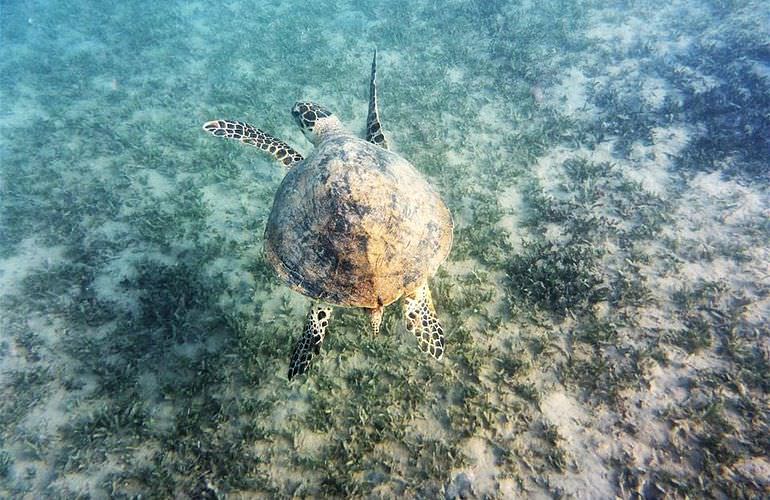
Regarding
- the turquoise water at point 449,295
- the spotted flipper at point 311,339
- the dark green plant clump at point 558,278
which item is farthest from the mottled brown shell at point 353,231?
the dark green plant clump at point 558,278

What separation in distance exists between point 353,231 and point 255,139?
102 inches

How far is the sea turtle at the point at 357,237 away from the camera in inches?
107

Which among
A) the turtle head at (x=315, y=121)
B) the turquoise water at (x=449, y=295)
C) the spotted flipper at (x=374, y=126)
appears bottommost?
the turquoise water at (x=449, y=295)

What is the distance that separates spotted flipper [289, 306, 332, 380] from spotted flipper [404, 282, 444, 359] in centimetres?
78

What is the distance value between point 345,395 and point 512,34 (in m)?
9.48

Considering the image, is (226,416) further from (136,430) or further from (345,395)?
(345,395)

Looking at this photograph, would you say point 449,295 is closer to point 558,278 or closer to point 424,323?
point 424,323

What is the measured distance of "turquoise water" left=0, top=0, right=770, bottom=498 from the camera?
10.1 ft

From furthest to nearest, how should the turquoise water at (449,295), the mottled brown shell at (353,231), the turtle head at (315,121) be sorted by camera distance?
the turtle head at (315,121)
the turquoise water at (449,295)
the mottled brown shell at (353,231)

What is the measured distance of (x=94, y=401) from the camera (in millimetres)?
3678

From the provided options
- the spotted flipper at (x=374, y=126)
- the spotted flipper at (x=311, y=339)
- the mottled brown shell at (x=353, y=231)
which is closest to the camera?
the mottled brown shell at (x=353, y=231)

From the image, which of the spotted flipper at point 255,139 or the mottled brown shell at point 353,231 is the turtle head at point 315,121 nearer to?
the spotted flipper at point 255,139

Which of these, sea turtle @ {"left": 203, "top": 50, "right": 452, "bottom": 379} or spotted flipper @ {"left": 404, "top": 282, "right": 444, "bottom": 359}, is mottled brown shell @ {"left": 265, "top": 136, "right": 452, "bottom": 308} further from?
spotted flipper @ {"left": 404, "top": 282, "right": 444, "bottom": 359}

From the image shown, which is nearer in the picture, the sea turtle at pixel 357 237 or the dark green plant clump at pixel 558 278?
the sea turtle at pixel 357 237
